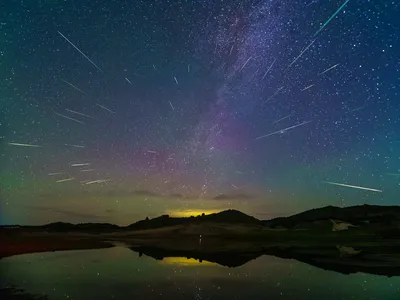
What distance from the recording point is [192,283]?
76.7ft

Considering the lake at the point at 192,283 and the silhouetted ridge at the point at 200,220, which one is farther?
the silhouetted ridge at the point at 200,220

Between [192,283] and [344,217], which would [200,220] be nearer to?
[344,217]

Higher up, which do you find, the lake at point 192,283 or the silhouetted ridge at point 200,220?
the silhouetted ridge at point 200,220

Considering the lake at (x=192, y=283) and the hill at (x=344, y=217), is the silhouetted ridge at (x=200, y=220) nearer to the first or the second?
the hill at (x=344, y=217)

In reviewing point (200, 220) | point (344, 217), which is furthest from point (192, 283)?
point (344, 217)

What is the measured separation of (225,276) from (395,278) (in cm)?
1230

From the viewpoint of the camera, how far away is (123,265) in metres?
32.5

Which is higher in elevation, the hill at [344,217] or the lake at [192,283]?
the hill at [344,217]

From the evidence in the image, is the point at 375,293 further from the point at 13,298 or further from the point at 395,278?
the point at 13,298

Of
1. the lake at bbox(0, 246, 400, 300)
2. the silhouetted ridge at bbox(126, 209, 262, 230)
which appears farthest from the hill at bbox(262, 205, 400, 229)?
the lake at bbox(0, 246, 400, 300)

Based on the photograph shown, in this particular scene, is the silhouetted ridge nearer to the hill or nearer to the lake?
the hill

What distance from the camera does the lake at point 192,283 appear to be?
20.0 meters

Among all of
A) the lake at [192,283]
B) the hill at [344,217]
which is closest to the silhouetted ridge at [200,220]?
the hill at [344,217]

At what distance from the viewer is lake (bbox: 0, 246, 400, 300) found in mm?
20047
